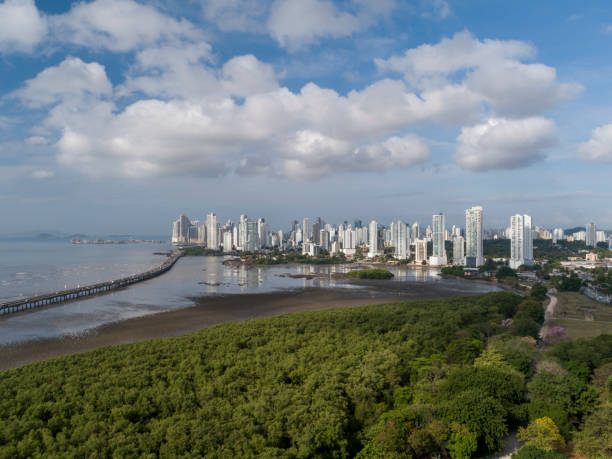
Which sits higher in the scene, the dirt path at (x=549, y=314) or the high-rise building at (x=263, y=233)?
the high-rise building at (x=263, y=233)

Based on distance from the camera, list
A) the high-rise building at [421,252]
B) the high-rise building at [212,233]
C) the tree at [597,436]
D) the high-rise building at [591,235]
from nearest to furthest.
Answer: the tree at [597,436] → the high-rise building at [421,252] → the high-rise building at [591,235] → the high-rise building at [212,233]

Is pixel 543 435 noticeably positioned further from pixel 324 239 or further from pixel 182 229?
pixel 182 229

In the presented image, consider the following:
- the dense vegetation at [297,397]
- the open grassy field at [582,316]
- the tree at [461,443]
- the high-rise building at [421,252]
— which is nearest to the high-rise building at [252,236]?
the high-rise building at [421,252]

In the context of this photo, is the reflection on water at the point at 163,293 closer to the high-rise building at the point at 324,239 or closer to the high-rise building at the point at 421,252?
the high-rise building at the point at 421,252

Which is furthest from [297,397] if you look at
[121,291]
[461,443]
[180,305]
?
[121,291]

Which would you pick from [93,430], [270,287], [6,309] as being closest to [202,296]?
[270,287]

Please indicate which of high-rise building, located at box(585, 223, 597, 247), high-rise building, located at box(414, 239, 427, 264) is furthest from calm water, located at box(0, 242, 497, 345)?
high-rise building, located at box(585, 223, 597, 247)
